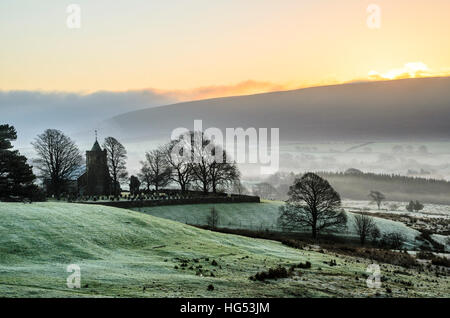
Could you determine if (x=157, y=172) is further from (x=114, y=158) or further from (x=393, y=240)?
(x=393, y=240)

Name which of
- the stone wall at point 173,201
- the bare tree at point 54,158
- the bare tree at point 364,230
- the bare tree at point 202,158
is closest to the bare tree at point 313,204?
the bare tree at point 364,230

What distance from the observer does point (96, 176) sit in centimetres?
10375

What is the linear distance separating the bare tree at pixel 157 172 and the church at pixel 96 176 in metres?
12.8

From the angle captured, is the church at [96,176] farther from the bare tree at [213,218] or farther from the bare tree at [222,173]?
the bare tree at [213,218]

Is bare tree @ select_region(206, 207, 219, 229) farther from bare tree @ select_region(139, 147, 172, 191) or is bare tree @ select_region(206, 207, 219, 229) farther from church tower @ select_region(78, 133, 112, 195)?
church tower @ select_region(78, 133, 112, 195)

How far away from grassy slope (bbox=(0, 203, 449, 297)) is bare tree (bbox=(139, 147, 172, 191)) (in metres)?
54.0

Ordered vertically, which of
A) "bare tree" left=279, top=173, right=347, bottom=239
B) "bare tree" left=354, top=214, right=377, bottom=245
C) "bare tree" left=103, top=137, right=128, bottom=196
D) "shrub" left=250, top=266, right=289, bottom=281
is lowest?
"bare tree" left=354, top=214, right=377, bottom=245

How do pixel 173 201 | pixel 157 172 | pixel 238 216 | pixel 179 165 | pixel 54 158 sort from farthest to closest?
pixel 157 172 < pixel 179 165 < pixel 54 158 < pixel 173 201 < pixel 238 216

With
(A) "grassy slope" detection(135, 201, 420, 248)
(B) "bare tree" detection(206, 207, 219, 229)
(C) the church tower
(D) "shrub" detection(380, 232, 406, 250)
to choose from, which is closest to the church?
(C) the church tower

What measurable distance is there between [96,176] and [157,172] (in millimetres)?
17296

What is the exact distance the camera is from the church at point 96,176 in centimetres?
10288

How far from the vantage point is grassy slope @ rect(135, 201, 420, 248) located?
83.8 metres

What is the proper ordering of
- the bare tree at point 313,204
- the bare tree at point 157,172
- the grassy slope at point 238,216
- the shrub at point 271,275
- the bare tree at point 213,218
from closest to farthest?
the shrub at point 271,275
the bare tree at point 313,204
the bare tree at point 213,218
the grassy slope at point 238,216
the bare tree at point 157,172

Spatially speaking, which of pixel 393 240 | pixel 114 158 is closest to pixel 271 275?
pixel 393 240
